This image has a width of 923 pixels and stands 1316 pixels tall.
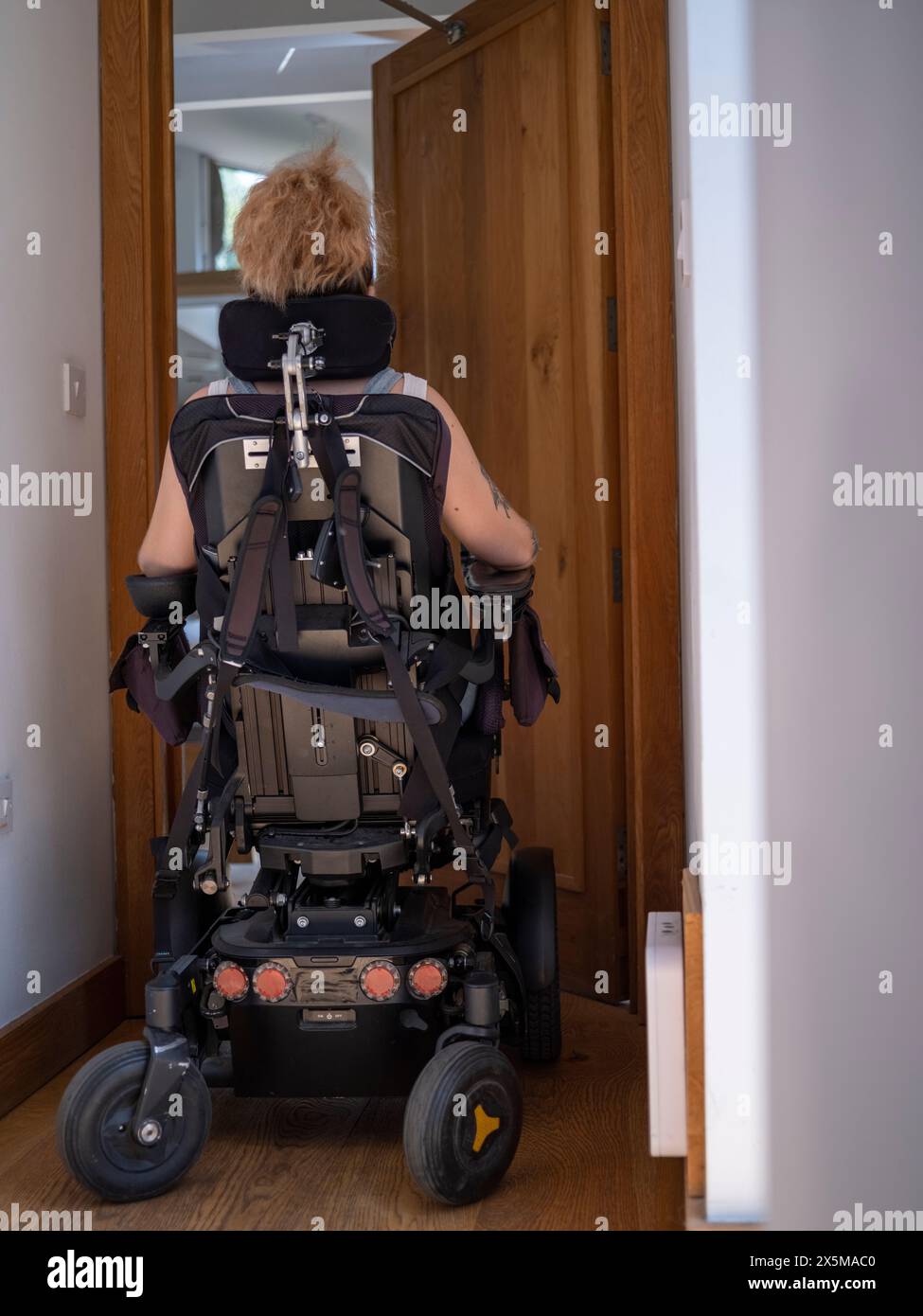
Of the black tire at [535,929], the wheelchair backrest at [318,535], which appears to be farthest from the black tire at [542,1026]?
the wheelchair backrest at [318,535]

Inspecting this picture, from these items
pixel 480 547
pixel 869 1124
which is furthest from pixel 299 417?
pixel 869 1124

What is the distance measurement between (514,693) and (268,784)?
1.45ft

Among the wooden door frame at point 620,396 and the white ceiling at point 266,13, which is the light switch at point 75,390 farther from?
the white ceiling at point 266,13

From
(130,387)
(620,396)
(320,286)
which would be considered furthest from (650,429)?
(130,387)

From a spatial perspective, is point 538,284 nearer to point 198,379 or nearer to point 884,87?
point 884,87

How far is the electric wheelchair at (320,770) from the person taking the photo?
184 centimetres

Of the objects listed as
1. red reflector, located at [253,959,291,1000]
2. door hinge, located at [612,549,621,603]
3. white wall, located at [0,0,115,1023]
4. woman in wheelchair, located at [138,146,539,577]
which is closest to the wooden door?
door hinge, located at [612,549,621,603]

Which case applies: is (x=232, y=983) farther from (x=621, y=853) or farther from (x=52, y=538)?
(x=621, y=853)

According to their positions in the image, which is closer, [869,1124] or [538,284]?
[869,1124]

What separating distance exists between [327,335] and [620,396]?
99 cm

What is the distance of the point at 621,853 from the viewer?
292 centimetres

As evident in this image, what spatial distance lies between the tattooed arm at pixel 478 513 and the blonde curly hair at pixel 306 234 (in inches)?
9.5

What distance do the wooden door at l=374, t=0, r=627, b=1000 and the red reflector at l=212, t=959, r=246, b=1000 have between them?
1178 millimetres

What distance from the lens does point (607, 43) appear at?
2.84 meters
